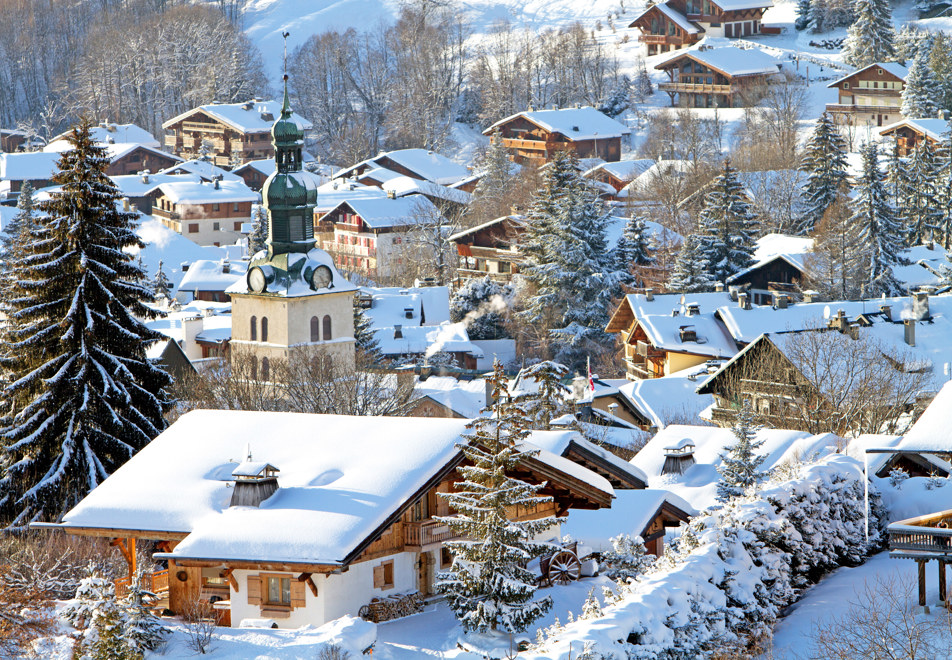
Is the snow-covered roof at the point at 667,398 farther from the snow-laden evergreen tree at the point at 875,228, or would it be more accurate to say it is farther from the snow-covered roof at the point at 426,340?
the snow-laden evergreen tree at the point at 875,228

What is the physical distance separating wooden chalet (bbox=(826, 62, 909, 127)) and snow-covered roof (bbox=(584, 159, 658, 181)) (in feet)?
45.1

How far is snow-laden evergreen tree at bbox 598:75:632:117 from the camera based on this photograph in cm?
13750

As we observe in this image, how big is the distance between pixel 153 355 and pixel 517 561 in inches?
1447

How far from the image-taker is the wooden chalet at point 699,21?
466 ft

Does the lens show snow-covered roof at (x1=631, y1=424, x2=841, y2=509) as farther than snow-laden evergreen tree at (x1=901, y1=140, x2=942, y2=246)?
No

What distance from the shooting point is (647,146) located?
12425 cm

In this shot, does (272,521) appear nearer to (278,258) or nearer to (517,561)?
(517,561)

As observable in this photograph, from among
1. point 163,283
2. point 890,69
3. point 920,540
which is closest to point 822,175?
point 890,69

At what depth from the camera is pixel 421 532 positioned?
24344 millimetres

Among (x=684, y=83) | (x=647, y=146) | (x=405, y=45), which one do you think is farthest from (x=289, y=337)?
(x=405, y=45)

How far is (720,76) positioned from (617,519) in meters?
104

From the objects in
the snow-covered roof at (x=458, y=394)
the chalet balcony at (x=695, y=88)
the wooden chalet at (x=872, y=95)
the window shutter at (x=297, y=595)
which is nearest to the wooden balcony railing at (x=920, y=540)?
the window shutter at (x=297, y=595)

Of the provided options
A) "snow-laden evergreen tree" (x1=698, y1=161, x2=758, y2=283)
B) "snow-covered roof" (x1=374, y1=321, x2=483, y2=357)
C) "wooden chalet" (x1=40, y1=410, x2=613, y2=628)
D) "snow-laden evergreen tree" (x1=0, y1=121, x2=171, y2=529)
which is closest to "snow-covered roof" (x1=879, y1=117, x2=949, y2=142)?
"snow-laden evergreen tree" (x1=698, y1=161, x2=758, y2=283)

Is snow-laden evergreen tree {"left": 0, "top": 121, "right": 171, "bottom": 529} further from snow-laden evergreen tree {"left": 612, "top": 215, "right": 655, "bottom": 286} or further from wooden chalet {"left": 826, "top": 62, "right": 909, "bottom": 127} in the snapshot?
wooden chalet {"left": 826, "top": 62, "right": 909, "bottom": 127}
